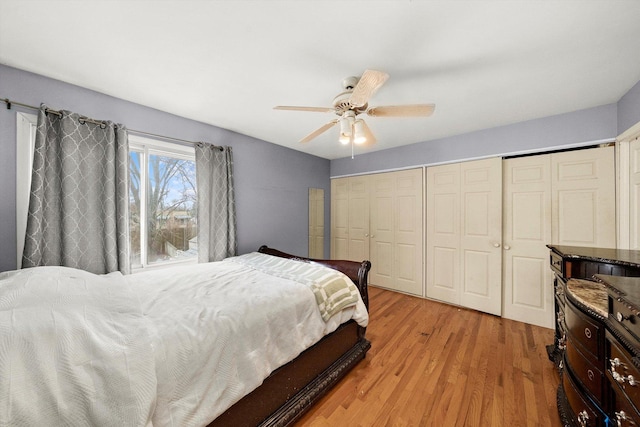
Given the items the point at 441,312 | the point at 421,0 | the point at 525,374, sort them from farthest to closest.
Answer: the point at 441,312, the point at 525,374, the point at 421,0

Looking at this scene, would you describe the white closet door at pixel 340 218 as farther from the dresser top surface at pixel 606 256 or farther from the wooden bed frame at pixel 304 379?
the dresser top surface at pixel 606 256

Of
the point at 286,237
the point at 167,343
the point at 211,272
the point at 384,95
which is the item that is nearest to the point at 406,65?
the point at 384,95

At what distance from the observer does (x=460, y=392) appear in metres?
1.67

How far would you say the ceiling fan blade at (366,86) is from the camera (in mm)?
1287

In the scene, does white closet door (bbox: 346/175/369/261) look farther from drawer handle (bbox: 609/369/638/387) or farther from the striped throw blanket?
drawer handle (bbox: 609/369/638/387)

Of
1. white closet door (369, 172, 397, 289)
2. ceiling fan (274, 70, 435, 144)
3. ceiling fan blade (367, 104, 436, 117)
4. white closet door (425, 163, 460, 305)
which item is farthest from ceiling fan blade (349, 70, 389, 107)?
white closet door (369, 172, 397, 289)

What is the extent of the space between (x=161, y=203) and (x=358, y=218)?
Result: 2.98 metres

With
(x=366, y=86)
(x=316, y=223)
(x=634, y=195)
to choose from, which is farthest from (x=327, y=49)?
(x=316, y=223)

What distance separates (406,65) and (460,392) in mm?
2399

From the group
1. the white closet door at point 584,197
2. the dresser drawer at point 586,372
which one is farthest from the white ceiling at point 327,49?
the dresser drawer at point 586,372

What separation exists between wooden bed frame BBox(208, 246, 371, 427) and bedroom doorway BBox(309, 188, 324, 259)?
6.90ft

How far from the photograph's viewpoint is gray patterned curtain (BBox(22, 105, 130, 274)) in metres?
1.76

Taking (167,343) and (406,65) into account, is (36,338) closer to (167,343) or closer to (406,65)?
(167,343)

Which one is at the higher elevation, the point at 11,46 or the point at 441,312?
the point at 11,46
